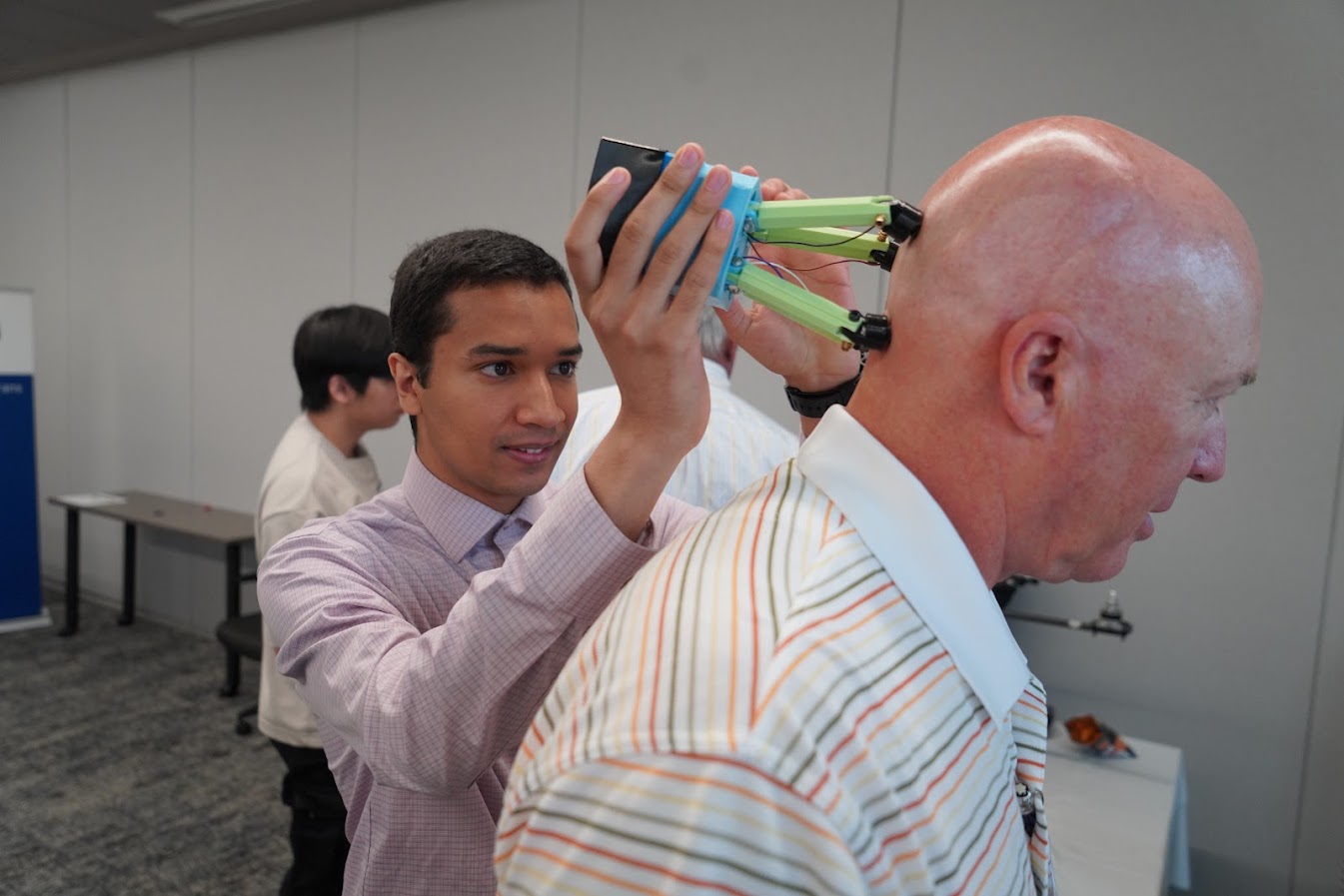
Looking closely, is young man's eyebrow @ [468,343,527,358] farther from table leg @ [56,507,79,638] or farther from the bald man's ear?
table leg @ [56,507,79,638]

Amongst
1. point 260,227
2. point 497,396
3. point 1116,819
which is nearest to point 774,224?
point 497,396

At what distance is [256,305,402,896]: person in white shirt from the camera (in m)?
1.99

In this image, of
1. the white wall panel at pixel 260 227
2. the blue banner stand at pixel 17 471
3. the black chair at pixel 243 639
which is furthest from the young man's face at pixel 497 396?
the blue banner stand at pixel 17 471

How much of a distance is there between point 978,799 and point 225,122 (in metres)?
5.39

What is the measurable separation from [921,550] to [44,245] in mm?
6955

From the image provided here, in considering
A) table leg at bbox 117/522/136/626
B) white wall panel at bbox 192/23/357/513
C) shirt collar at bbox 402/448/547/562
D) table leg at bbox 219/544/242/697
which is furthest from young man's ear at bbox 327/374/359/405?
table leg at bbox 117/522/136/626

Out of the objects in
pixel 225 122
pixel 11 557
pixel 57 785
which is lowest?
pixel 57 785

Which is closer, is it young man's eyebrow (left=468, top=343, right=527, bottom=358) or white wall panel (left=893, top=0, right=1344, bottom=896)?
young man's eyebrow (left=468, top=343, right=527, bottom=358)

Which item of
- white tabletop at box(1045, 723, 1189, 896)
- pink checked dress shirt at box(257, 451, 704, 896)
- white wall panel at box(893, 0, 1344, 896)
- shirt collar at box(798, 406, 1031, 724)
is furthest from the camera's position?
white wall panel at box(893, 0, 1344, 896)

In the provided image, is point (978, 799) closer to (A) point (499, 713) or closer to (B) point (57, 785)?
(A) point (499, 713)

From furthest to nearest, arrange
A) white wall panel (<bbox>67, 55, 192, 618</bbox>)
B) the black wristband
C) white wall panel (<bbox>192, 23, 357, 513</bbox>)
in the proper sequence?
1. white wall panel (<bbox>67, 55, 192, 618</bbox>)
2. white wall panel (<bbox>192, 23, 357, 513</bbox>)
3. the black wristband

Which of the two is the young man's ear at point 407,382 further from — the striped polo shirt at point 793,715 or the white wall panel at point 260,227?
the white wall panel at point 260,227

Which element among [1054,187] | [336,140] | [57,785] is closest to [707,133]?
[336,140]

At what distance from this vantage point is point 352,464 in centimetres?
257
